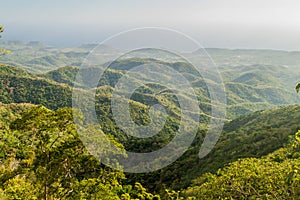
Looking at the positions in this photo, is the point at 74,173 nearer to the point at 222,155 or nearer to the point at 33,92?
the point at 222,155

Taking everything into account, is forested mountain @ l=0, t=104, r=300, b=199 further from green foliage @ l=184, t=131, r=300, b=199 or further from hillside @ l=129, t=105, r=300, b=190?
hillside @ l=129, t=105, r=300, b=190

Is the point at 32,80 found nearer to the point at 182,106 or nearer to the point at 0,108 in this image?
the point at 0,108

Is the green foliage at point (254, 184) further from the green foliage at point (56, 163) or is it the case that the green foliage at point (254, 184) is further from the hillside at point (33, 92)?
the hillside at point (33, 92)

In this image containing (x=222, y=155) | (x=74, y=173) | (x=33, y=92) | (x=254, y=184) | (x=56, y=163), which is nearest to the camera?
(x=254, y=184)

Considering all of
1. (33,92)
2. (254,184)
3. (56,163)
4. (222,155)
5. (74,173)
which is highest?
(56,163)

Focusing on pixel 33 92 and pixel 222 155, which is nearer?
pixel 222 155

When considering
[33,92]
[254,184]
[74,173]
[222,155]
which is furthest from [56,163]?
[33,92]

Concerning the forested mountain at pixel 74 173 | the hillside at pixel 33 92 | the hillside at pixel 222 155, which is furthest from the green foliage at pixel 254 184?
the hillside at pixel 33 92

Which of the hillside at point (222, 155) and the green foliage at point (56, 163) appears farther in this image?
the hillside at point (222, 155)

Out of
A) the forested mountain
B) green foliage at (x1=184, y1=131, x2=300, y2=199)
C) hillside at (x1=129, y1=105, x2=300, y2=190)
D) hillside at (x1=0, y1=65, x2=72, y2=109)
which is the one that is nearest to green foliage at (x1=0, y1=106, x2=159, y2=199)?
the forested mountain

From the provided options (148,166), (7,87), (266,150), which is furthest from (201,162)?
(7,87)

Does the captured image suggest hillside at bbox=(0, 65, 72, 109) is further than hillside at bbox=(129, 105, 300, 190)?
Yes
